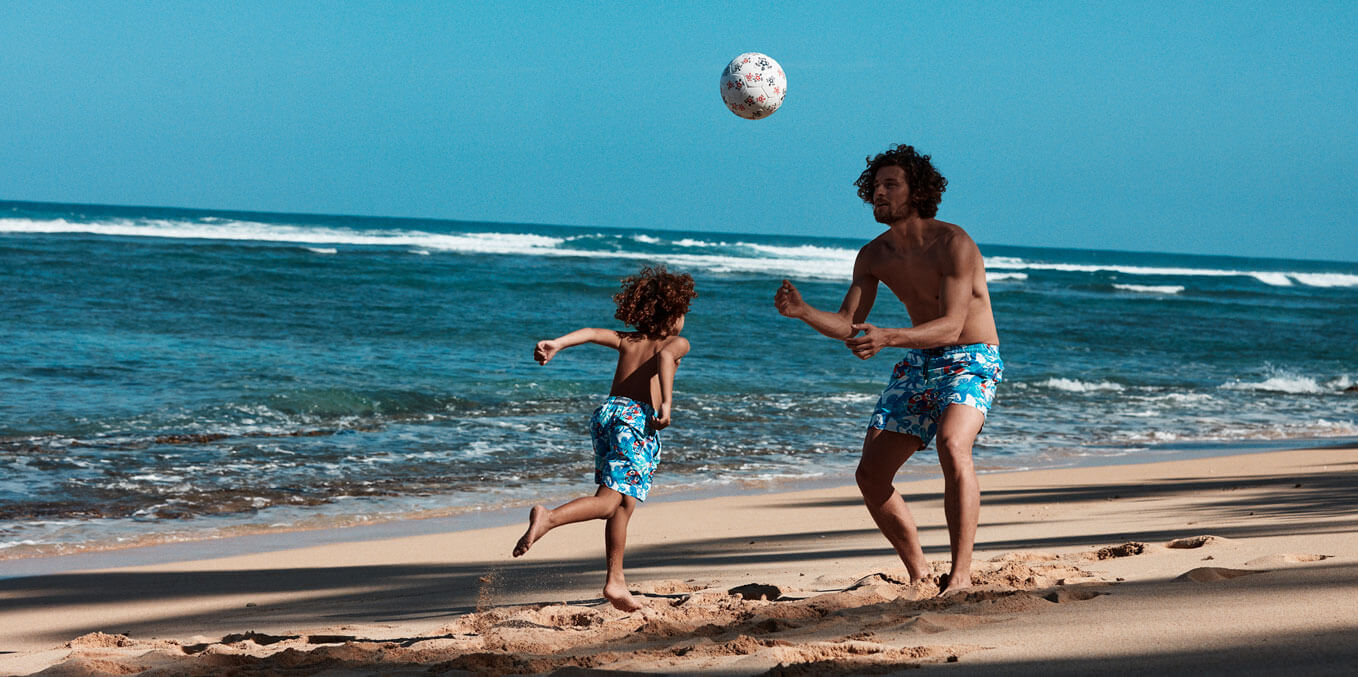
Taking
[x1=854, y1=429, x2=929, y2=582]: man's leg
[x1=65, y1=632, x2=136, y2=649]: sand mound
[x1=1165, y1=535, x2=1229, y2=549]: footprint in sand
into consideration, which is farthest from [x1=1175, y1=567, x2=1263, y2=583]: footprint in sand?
[x1=65, y1=632, x2=136, y2=649]: sand mound

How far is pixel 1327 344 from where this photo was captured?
24.0 m

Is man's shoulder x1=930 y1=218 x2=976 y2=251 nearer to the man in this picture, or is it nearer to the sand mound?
the man

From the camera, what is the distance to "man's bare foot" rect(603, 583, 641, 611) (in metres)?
4.34

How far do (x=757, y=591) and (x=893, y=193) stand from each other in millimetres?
1674

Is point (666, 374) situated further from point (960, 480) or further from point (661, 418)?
point (960, 480)

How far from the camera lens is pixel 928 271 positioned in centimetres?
411

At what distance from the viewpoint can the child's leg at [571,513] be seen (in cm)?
430

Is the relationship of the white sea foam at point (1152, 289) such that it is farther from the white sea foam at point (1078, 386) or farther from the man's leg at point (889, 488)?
the man's leg at point (889, 488)

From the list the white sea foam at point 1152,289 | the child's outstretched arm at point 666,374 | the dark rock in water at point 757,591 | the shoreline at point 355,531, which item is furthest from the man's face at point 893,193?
the white sea foam at point 1152,289

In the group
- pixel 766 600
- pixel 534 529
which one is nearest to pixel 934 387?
pixel 766 600

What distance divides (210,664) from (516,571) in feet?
6.77

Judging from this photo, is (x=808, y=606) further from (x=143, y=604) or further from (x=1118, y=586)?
(x=143, y=604)

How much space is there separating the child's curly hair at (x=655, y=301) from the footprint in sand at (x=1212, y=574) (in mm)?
2128

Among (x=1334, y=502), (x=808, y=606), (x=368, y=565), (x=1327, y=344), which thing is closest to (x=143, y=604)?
(x=368, y=565)
